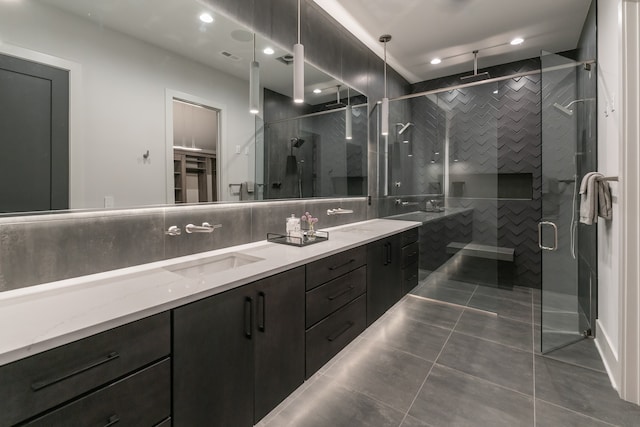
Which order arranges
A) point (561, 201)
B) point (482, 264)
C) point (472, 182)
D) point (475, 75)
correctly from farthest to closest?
1. point (475, 75)
2. point (472, 182)
3. point (482, 264)
4. point (561, 201)

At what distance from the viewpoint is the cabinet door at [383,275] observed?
236 centimetres

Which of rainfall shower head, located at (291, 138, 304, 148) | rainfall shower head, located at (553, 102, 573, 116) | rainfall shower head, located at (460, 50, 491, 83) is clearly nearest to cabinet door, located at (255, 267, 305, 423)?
rainfall shower head, located at (291, 138, 304, 148)

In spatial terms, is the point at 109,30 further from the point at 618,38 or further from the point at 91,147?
the point at 618,38

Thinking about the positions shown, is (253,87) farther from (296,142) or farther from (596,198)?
(596,198)

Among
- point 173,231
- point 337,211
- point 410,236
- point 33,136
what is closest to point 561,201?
point 410,236

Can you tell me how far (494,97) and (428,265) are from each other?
2.39 metres

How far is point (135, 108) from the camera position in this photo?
4.71ft

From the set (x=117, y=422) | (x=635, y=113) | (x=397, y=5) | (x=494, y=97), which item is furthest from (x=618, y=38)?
(x=117, y=422)

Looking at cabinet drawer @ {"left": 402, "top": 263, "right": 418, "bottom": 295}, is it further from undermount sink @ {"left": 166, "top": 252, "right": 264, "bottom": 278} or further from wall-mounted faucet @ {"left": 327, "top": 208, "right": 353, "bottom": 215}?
undermount sink @ {"left": 166, "top": 252, "right": 264, "bottom": 278}

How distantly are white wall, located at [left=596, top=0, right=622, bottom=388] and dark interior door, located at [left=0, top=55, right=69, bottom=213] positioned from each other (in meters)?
3.06

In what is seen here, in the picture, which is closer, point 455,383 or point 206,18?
point 206,18

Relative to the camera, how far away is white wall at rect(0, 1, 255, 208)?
3.79 feet

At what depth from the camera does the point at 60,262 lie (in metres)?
1.19

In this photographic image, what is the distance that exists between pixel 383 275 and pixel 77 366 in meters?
2.19
